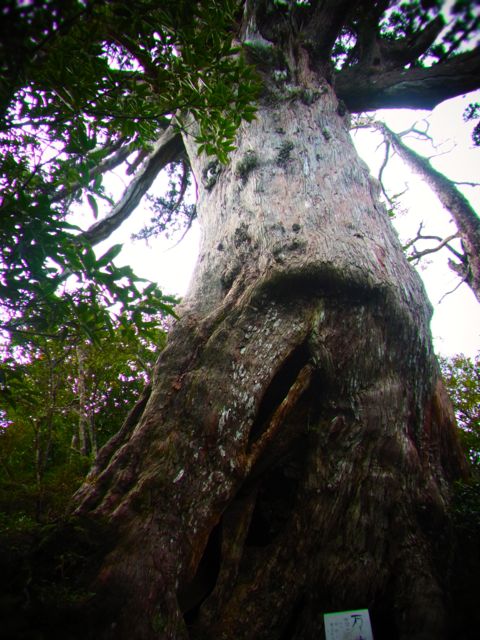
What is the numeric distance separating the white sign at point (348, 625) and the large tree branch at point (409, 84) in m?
4.89

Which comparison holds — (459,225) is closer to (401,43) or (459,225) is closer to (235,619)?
(401,43)

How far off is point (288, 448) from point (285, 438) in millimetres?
92

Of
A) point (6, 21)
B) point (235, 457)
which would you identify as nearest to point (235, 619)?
point (235, 457)

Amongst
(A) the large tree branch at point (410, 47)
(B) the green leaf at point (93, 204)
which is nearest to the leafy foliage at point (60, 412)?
(B) the green leaf at point (93, 204)

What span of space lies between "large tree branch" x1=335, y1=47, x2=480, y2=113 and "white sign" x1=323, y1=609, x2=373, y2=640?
4889 millimetres

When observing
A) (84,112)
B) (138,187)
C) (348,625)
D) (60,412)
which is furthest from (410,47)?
(60,412)

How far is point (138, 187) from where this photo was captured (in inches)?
208

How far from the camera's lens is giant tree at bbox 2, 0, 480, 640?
1.75 meters

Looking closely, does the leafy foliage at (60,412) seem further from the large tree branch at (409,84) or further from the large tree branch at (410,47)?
the large tree branch at (410,47)

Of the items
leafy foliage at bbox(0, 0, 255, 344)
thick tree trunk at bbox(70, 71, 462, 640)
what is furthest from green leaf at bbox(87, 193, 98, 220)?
thick tree trunk at bbox(70, 71, 462, 640)

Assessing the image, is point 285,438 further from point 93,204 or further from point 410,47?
point 410,47

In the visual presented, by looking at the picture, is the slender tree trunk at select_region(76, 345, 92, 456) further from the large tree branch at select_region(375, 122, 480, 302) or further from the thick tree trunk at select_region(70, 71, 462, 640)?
the large tree branch at select_region(375, 122, 480, 302)

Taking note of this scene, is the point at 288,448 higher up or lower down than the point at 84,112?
lower down

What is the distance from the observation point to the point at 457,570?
2.05m
